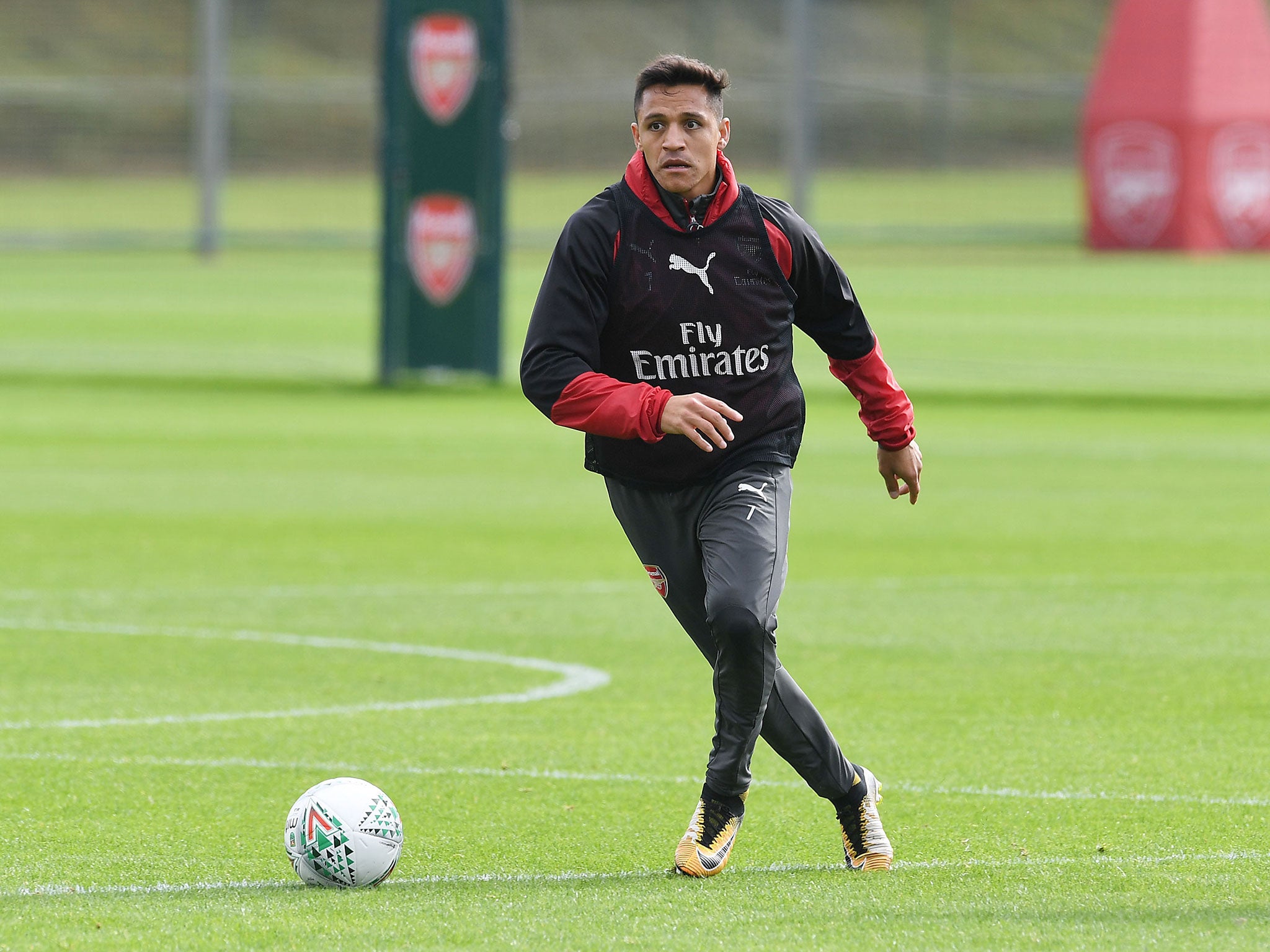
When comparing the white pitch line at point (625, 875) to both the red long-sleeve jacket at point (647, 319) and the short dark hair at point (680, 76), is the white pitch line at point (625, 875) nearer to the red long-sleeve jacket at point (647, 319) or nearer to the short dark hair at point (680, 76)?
the red long-sleeve jacket at point (647, 319)

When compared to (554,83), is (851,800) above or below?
below

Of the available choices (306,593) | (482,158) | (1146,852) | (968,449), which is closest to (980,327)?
(482,158)

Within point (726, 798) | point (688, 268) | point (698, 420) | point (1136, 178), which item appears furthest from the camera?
point (1136, 178)

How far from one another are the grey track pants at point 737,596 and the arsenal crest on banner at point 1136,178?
44.9 m

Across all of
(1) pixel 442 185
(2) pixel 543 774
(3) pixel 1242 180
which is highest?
(1) pixel 442 185

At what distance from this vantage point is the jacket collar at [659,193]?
6.09 metres

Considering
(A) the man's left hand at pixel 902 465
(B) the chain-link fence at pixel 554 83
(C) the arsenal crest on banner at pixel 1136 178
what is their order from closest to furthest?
1. (A) the man's left hand at pixel 902 465
2. (C) the arsenal crest on banner at pixel 1136 178
3. (B) the chain-link fence at pixel 554 83

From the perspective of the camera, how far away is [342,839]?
19.6 ft

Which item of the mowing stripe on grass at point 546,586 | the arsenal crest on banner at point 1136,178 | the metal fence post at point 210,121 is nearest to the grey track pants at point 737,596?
the mowing stripe on grass at point 546,586

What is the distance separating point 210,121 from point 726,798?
152ft

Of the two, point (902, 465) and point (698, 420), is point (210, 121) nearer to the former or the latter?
point (902, 465)

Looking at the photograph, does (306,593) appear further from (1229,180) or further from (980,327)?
(1229,180)

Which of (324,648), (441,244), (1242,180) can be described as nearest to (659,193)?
(324,648)

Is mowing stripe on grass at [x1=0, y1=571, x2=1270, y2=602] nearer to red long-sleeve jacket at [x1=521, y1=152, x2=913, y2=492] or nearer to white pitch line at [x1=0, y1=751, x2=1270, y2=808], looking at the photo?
white pitch line at [x1=0, y1=751, x2=1270, y2=808]
